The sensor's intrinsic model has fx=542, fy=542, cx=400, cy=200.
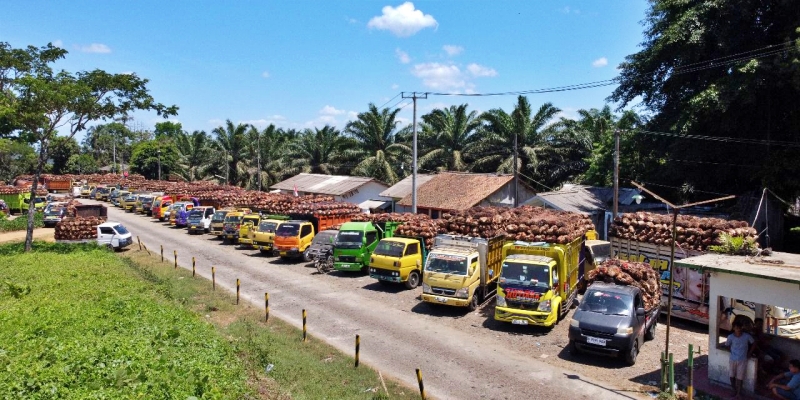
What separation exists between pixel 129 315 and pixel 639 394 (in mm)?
11268

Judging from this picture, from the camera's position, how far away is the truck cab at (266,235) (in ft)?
91.1

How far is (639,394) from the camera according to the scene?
1120 cm

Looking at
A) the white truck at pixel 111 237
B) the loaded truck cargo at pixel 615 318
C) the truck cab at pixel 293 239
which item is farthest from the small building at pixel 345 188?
the loaded truck cargo at pixel 615 318

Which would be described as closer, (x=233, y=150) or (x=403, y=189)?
(x=403, y=189)

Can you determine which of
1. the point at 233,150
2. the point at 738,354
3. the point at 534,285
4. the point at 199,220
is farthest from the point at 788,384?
the point at 233,150

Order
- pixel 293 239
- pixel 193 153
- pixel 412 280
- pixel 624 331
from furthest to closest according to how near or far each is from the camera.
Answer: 1. pixel 193 153
2. pixel 293 239
3. pixel 412 280
4. pixel 624 331

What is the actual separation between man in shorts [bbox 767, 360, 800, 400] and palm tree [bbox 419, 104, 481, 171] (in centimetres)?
3538

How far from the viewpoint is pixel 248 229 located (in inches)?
1191

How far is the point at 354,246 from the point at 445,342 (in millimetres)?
9454

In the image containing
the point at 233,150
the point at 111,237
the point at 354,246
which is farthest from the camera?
the point at 233,150

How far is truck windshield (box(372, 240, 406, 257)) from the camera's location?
68.1 feet

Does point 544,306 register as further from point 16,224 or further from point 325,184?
point 16,224

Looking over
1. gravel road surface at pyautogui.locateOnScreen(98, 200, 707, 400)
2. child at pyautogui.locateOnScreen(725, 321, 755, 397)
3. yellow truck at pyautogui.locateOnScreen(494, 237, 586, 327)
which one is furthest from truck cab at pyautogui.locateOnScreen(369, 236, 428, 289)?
child at pyautogui.locateOnScreen(725, 321, 755, 397)

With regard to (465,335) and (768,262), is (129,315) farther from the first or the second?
(768,262)
